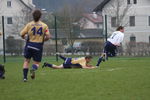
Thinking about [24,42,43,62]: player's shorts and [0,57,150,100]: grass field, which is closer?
[0,57,150,100]: grass field

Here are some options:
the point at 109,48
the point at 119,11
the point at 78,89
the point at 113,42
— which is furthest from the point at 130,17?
the point at 78,89

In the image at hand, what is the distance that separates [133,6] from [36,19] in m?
40.2

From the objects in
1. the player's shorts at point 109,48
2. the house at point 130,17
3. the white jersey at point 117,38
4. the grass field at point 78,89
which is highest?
the house at point 130,17

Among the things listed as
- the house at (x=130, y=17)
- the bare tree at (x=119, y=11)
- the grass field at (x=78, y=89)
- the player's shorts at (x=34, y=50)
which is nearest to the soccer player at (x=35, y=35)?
the player's shorts at (x=34, y=50)

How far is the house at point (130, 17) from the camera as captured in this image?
31344mm

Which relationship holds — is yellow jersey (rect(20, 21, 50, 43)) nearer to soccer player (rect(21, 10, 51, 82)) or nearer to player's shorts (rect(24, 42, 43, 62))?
soccer player (rect(21, 10, 51, 82))

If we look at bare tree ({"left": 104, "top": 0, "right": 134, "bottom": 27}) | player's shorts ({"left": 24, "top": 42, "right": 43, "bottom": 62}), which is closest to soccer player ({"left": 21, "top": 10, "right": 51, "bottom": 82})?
player's shorts ({"left": 24, "top": 42, "right": 43, "bottom": 62})

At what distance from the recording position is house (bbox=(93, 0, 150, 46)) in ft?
103

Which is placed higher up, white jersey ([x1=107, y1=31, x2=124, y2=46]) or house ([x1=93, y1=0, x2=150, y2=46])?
house ([x1=93, y1=0, x2=150, y2=46])

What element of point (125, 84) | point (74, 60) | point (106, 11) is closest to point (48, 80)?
point (125, 84)

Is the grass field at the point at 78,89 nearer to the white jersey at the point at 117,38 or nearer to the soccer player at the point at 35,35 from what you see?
the soccer player at the point at 35,35

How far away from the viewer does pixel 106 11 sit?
44000 millimetres

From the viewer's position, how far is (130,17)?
129 ft

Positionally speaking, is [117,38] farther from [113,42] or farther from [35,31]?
[35,31]
